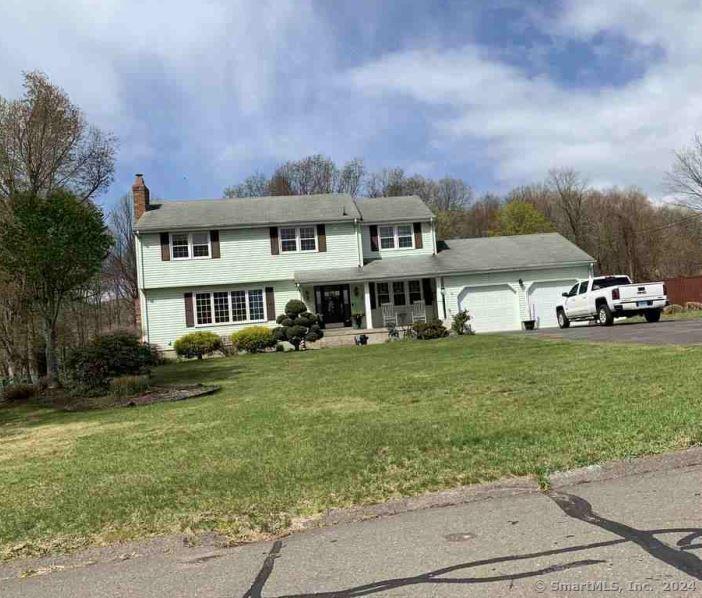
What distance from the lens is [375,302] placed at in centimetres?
2833

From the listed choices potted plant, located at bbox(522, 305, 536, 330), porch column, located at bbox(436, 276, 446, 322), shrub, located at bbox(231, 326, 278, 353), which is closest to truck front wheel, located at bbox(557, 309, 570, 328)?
potted plant, located at bbox(522, 305, 536, 330)

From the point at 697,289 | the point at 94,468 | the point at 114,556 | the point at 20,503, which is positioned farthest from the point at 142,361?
the point at 697,289

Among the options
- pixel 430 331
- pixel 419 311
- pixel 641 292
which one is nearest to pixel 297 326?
pixel 430 331

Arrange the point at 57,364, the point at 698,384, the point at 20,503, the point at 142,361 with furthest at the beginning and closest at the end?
the point at 57,364 → the point at 142,361 → the point at 698,384 → the point at 20,503

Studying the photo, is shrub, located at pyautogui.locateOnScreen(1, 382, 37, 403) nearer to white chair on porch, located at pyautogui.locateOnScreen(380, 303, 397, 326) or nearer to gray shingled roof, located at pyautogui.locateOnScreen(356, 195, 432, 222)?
white chair on porch, located at pyautogui.locateOnScreen(380, 303, 397, 326)

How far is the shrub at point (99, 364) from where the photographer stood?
47.8ft

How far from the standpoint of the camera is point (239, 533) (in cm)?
459

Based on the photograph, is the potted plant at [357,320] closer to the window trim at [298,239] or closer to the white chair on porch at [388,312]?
the white chair on porch at [388,312]

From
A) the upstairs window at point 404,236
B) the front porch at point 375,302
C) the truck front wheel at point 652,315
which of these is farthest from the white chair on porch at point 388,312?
the truck front wheel at point 652,315

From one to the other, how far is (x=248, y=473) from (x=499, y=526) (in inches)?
102

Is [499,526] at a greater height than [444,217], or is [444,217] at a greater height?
[444,217]

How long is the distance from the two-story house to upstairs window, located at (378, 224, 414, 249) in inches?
18.0

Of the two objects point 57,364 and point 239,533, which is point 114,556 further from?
point 57,364

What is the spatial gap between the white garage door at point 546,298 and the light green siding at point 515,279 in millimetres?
235
